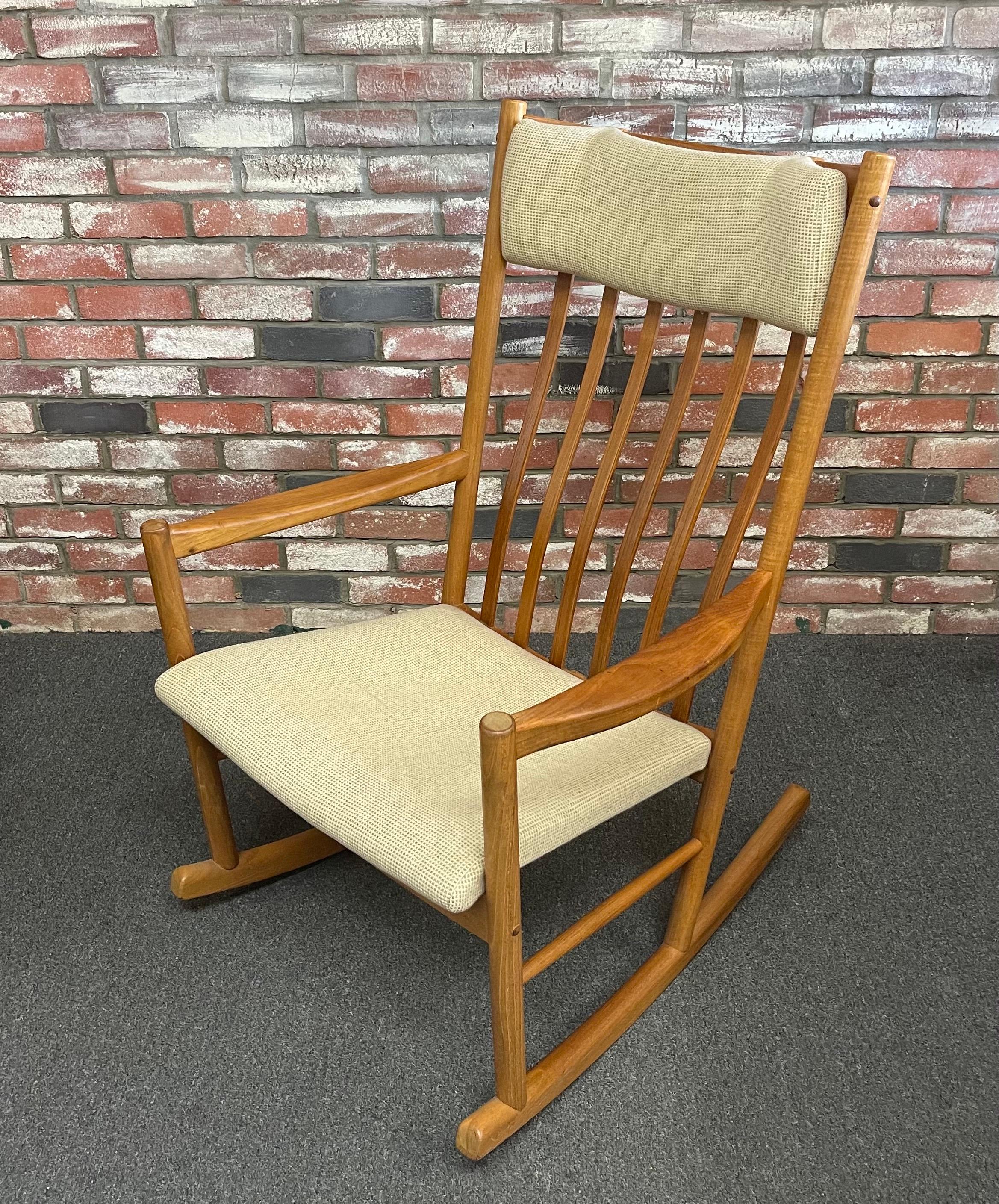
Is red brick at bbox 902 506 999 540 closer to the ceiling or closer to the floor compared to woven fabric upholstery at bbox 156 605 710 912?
closer to the floor

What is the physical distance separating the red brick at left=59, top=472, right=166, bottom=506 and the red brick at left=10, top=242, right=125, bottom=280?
0.34 metres

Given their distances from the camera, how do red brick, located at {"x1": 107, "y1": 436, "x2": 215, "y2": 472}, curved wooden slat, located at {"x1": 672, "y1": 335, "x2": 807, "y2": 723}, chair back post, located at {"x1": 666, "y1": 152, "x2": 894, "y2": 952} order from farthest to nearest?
red brick, located at {"x1": 107, "y1": 436, "x2": 215, "y2": 472}
curved wooden slat, located at {"x1": 672, "y1": 335, "x2": 807, "y2": 723}
chair back post, located at {"x1": 666, "y1": 152, "x2": 894, "y2": 952}

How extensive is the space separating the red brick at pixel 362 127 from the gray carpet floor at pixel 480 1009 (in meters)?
0.99

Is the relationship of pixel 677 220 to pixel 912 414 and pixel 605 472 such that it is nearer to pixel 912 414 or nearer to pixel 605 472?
pixel 605 472

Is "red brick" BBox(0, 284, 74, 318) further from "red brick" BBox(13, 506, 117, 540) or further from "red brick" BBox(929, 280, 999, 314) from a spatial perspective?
"red brick" BBox(929, 280, 999, 314)

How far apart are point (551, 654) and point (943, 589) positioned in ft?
3.16

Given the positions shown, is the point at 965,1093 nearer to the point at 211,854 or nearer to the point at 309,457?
the point at 211,854

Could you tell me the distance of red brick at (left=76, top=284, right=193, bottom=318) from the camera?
184 centimetres

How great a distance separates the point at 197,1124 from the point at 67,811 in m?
A: 0.62

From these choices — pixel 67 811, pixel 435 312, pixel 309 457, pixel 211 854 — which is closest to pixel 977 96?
pixel 435 312

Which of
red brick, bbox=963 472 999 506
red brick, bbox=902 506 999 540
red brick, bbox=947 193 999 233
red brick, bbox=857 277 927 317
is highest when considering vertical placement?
red brick, bbox=947 193 999 233

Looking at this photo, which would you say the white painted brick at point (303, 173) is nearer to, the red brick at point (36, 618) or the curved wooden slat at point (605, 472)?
the curved wooden slat at point (605, 472)

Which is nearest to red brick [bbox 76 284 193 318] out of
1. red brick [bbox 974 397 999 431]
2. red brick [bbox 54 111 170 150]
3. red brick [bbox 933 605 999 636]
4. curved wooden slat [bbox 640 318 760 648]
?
red brick [bbox 54 111 170 150]

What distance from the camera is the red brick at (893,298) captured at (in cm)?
180
